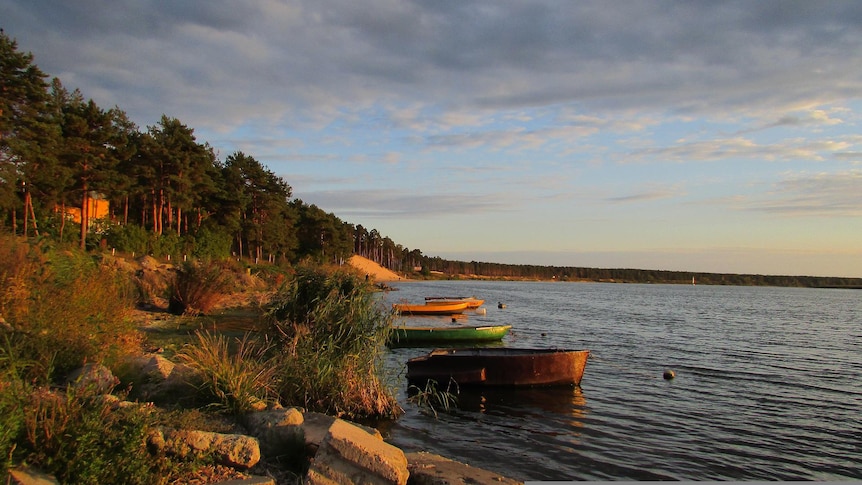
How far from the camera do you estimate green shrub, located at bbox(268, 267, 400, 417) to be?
11031mm

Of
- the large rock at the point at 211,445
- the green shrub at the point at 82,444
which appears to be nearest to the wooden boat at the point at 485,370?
the large rock at the point at 211,445

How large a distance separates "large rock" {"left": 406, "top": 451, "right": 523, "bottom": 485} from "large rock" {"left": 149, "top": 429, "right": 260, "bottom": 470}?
199 cm

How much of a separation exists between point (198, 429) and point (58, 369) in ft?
10.2

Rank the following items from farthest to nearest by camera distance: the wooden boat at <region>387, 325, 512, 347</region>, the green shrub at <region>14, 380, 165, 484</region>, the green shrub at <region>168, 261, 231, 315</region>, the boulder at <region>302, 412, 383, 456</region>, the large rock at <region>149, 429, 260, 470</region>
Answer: the wooden boat at <region>387, 325, 512, 347</region> < the green shrub at <region>168, 261, 231, 315</region> < the boulder at <region>302, 412, 383, 456</region> < the large rock at <region>149, 429, 260, 470</region> < the green shrub at <region>14, 380, 165, 484</region>

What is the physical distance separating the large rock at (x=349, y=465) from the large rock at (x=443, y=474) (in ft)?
2.24

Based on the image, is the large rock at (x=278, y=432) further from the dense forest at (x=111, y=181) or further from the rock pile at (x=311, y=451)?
the dense forest at (x=111, y=181)

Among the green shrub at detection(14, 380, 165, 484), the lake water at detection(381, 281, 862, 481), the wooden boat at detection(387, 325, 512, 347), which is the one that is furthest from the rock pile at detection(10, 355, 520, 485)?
the wooden boat at detection(387, 325, 512, 347)

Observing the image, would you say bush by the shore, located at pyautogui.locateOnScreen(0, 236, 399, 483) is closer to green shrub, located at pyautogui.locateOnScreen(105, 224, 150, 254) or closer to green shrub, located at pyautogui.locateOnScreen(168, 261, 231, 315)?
green shrub, located at pyautogui.locateOnScreen(168, 261, 231, 315)

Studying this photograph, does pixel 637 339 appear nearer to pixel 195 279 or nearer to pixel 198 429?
pixel 195 279

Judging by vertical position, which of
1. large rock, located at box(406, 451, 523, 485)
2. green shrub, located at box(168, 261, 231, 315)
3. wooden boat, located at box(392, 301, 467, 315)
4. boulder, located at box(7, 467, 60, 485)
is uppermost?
green shrub, located at box(168, 261, 231, 315)

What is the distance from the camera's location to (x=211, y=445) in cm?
629

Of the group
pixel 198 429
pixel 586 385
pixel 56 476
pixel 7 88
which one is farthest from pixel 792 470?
pixel 7 88

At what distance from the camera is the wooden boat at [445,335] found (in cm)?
2627

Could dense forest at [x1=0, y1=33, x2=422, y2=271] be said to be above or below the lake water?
above
